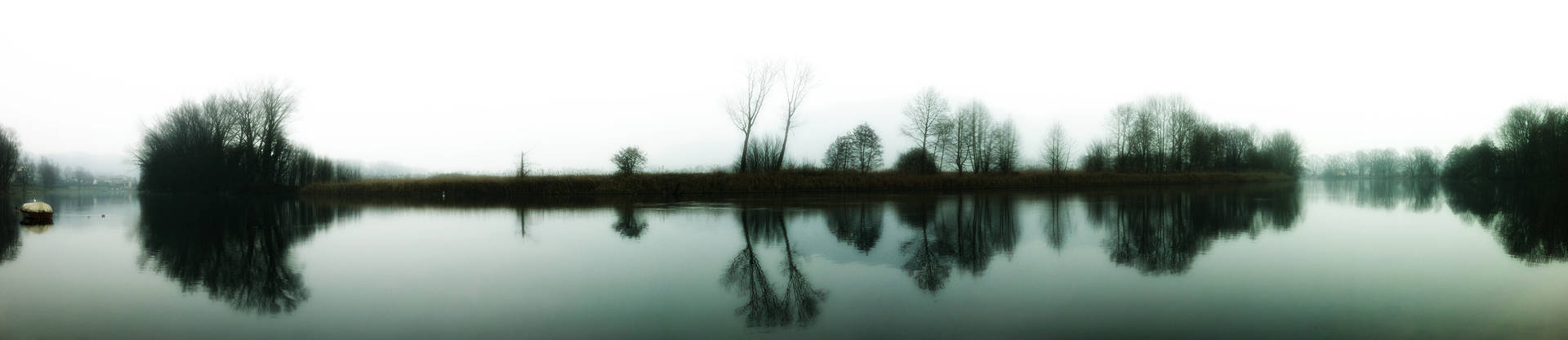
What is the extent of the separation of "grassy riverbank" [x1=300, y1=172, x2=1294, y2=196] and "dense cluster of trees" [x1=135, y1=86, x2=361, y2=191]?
487 centimetres

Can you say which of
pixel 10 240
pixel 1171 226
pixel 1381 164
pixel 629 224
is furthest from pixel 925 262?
pixel 1381 164

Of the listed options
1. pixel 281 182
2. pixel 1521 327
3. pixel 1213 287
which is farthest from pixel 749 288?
pixel 281 182

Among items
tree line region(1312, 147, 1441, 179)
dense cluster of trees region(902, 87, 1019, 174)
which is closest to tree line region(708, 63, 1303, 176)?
dense cluster of trees region(902, 87, 1019, 174)

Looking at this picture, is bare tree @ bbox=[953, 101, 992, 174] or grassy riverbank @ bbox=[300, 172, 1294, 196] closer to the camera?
grassy riverbank @ bbox=[300, 172, 1294, 196]

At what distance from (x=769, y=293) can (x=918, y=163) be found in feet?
148

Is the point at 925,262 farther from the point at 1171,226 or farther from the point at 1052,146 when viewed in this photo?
the point at 1052,146

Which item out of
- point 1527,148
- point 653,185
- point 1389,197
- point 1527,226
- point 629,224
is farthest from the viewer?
point 1527,148

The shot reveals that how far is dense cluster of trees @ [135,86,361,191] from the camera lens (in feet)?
141

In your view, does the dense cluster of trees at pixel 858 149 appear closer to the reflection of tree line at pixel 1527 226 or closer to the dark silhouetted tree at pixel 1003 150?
the dark silhouetted tree at pixel 1003 150

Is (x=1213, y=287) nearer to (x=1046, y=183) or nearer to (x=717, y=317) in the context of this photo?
(x=717, y=317)

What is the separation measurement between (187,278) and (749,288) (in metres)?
5.93

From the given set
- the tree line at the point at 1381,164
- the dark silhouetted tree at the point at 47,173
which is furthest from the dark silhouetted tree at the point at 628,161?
the tree line at the point at 1381,164

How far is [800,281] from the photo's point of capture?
673 cm

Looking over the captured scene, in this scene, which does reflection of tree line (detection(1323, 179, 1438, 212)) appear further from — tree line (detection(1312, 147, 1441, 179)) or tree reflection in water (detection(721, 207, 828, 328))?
tree line (detection(1312, 147, 1441, 179))
